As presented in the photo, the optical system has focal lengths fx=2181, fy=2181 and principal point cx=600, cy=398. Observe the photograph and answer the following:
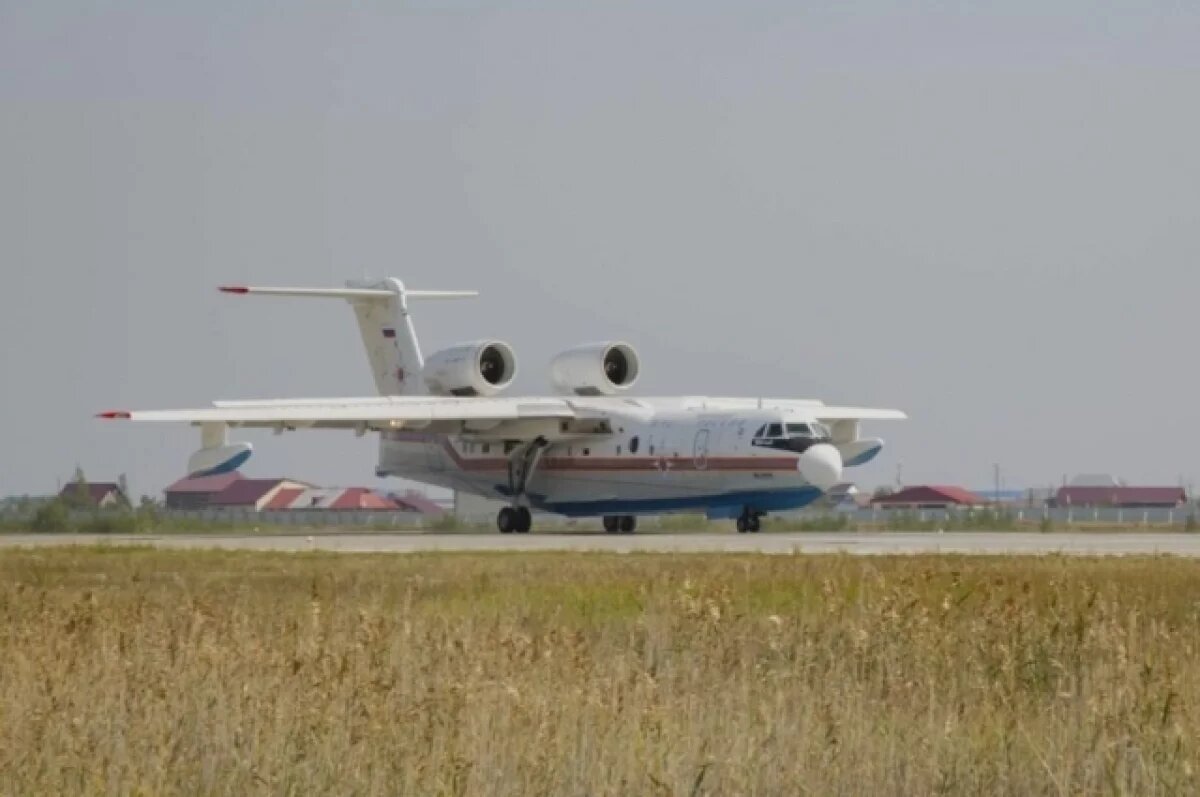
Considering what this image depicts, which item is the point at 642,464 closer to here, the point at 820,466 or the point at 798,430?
the point at 798,430

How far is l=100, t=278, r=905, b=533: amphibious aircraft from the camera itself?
45.8m

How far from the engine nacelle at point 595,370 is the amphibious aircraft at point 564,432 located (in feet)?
0.11

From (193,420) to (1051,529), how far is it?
69.8 ft

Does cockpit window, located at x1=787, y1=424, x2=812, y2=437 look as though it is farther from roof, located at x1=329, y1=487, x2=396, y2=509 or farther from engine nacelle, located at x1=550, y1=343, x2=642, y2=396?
roof, located at x1=329, y1=487, x2=396, y2=509

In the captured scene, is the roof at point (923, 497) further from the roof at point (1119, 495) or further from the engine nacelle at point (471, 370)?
the engine nacelle at point (471, 370)

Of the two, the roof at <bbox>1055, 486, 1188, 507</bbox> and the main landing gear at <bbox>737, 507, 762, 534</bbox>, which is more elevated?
the roof at <bbox>1055, 486, 1188, 507</bbox>

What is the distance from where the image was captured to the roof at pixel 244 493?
395ft

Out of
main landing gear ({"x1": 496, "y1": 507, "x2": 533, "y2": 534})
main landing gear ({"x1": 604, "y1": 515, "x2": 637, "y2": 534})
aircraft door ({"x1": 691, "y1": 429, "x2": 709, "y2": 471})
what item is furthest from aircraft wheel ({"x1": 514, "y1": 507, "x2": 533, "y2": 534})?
aircraft door ({"x1": 691, "y1": 429, "x2": 709, "y2": 471})

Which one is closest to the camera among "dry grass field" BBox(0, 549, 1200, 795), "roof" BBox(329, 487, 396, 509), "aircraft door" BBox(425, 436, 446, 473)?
"dry grass field" BBox(0, 549, 1200, 795)

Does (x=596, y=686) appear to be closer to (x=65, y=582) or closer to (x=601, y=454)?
(x=65, y=582)

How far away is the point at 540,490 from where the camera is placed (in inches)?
2057

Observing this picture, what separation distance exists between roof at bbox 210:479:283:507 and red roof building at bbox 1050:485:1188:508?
43943 mm

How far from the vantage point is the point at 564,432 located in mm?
51219

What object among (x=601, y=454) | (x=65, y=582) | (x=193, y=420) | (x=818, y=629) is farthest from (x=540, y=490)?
(x=818, y=629)
